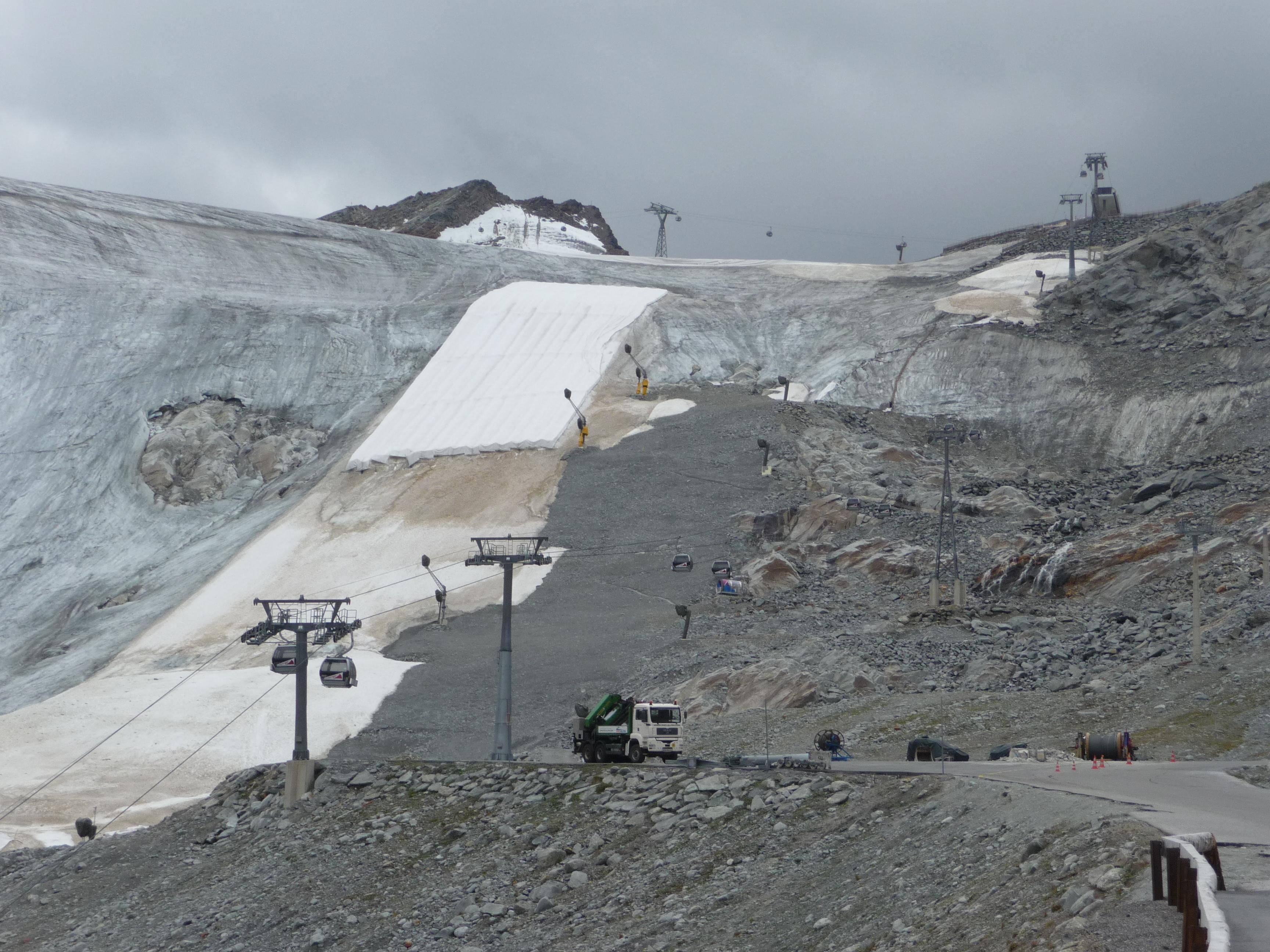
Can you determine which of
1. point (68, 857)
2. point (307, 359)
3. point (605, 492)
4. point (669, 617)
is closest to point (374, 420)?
point (307, 359)

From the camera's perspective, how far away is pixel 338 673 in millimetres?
28641

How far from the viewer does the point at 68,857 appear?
86.5 feet

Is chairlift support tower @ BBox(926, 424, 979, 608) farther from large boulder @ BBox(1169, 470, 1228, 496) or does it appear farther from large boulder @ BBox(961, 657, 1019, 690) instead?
large boulder @ BBox(1169, 470, 1228, 496)

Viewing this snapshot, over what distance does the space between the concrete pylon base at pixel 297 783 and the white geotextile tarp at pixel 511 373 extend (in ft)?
110

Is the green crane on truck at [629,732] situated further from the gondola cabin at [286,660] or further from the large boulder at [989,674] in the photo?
the large boulder at [989,674]

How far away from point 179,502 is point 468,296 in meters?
25.1

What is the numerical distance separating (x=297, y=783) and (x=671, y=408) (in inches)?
1458

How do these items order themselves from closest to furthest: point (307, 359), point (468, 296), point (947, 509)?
point (947, 509)
point (307, 359)
point (468, 296)

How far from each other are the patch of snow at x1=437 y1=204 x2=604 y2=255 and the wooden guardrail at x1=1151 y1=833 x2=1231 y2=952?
11763 centimetres

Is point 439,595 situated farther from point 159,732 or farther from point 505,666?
point 505,666

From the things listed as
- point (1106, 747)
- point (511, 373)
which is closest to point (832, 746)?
point (1106, 747)

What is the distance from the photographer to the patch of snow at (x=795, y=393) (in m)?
65.0

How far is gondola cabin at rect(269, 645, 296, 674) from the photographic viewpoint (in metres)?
27.6

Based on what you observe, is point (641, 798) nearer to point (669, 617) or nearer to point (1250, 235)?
point (669, 617)
